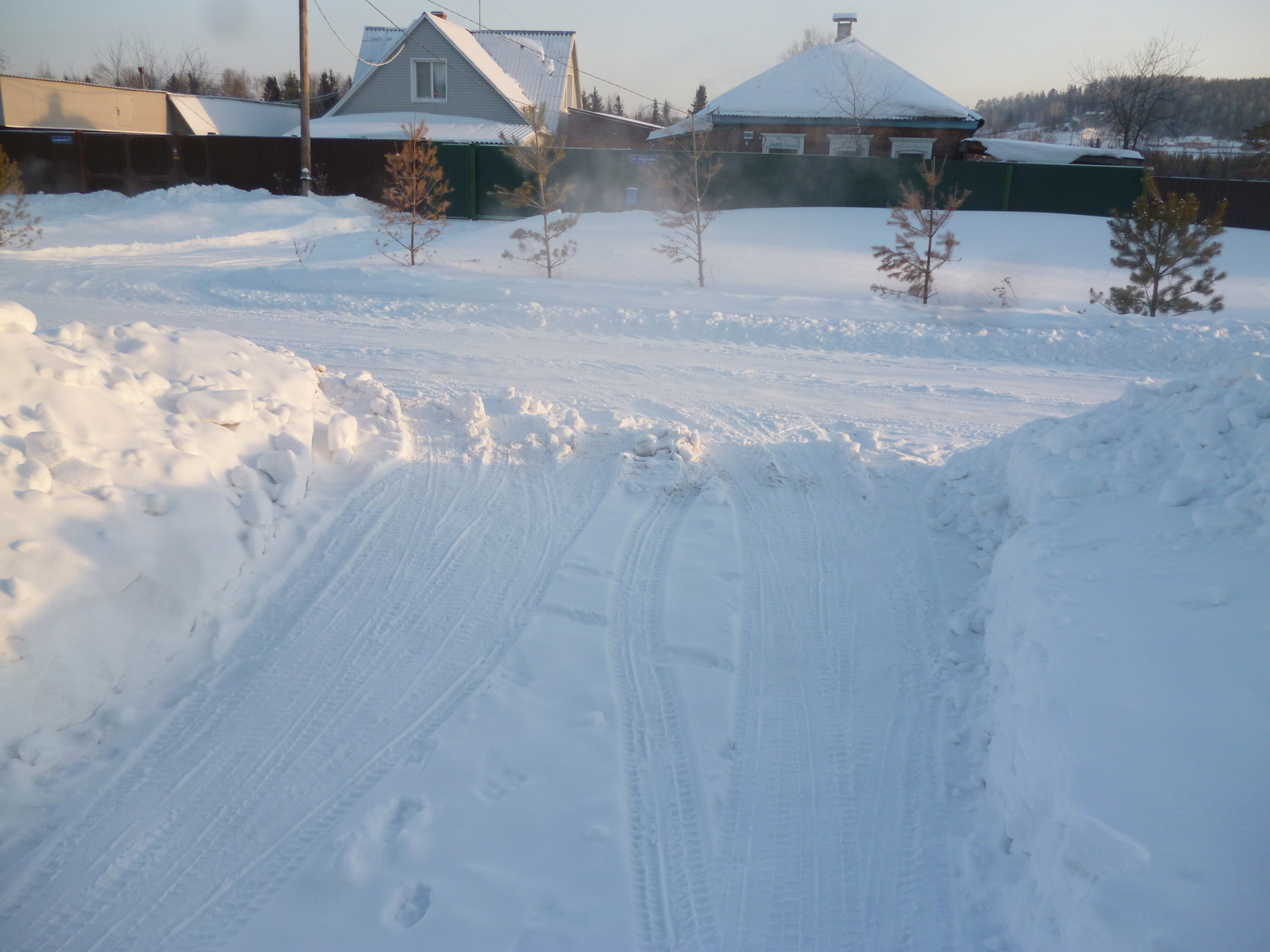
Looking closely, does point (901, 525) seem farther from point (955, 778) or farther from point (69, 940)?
point (69, 940)

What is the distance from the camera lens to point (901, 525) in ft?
19.0

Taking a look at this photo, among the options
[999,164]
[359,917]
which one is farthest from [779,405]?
[999,164]

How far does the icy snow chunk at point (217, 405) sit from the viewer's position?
213 inches

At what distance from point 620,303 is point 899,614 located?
933cm

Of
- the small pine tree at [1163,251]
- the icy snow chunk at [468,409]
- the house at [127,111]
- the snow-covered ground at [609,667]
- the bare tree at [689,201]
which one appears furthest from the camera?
the house at [127,111]

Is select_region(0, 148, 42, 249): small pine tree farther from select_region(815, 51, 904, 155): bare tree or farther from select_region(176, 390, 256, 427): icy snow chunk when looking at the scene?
select_region(815, 51, 904, 155): bare tree

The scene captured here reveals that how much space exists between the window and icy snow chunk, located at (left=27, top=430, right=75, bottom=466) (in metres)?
31.2

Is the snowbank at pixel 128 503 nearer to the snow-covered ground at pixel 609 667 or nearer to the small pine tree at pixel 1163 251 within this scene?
the snow-covered ground at pixel 609 667

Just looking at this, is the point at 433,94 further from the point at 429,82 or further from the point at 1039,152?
the point at 1039,152

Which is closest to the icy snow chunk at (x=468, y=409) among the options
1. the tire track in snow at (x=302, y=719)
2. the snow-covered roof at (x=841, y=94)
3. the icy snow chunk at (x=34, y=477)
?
the tire track in snow at (x=302, y=719)

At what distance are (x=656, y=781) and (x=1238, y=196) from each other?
96.6 feet

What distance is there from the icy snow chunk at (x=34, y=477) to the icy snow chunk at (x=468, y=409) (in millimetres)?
3209

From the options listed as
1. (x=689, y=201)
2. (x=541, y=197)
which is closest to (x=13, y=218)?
(x=541, y=197)

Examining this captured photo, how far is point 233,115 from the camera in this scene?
1497 inches
